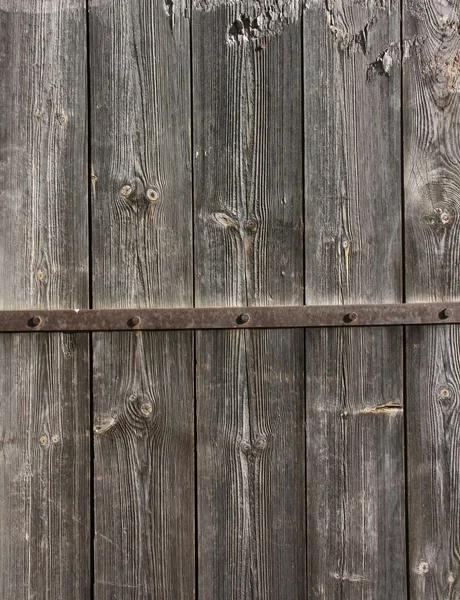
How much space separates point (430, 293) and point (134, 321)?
56 centimetres

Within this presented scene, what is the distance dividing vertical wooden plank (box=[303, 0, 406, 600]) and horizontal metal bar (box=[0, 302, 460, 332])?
0.11 feet

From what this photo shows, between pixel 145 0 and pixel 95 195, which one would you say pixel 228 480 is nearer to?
pixel 95 195

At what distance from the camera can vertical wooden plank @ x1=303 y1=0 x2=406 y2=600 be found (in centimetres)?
102

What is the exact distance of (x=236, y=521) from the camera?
3.33ft

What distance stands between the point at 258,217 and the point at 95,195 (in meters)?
0.31

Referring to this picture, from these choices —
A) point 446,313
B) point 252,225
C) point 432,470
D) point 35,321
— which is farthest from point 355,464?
point 35,321

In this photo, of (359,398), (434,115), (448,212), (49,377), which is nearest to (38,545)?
(49,377)

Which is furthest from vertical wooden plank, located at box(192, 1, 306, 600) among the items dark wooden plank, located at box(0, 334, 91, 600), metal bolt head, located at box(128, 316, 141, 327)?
dark wooden plank, located at box(0, 334, 91, 600)

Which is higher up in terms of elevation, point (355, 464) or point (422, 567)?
point (355, 464)

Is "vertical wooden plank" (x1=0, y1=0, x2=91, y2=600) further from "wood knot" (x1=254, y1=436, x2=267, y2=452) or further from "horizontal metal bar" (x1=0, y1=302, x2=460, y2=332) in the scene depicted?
"wood knot" (x1=254, y1=436, x2=267, y2=452)

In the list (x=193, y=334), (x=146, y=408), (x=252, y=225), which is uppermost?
(x=252, y=225)

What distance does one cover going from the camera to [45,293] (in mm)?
1021

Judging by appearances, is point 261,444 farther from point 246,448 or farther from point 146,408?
point 146,408

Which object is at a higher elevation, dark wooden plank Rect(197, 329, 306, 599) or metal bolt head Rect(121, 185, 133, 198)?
metal bolt head Rect(121, 185, 133, 198)
